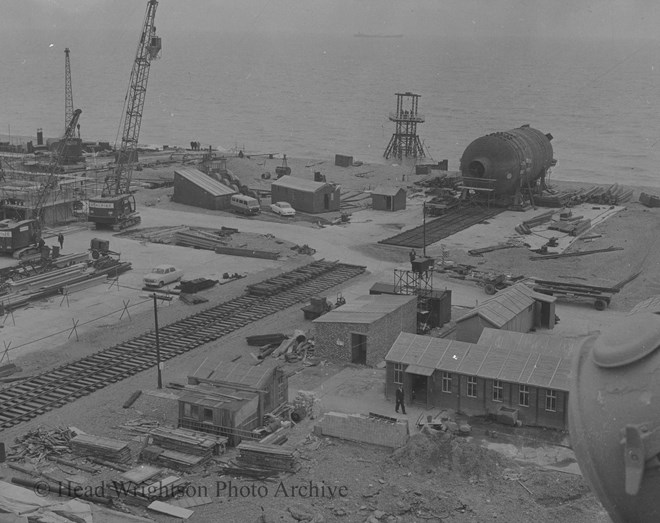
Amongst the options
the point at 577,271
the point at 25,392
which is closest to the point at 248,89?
the point at 577,271

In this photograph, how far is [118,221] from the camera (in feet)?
156

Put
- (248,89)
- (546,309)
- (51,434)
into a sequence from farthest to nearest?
1. (248,89)
2. (546,309)
3. (51,434)

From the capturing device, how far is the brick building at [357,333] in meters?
27.9

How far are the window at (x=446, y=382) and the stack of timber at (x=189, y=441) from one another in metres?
5.80

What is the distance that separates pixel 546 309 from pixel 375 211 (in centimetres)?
2251

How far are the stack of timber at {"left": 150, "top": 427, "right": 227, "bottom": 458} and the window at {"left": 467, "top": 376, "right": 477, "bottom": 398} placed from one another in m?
6.20

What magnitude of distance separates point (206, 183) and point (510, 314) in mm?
28658

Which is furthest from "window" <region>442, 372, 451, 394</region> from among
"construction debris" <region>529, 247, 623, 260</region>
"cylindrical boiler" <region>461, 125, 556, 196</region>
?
"cylindrical boiler" <region>461, 125, 556, 196</region>

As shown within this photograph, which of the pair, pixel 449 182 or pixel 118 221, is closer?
pixel 118 221

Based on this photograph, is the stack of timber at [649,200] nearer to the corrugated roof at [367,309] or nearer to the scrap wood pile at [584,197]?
the scrap wood pile at [584,197]

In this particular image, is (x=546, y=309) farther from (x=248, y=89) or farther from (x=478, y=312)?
(x=248, y=89)

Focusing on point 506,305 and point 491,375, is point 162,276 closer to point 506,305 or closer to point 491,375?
point 506,305

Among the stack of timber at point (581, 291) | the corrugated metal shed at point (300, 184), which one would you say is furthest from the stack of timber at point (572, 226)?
the corrugated metal shed at point (300, 184)

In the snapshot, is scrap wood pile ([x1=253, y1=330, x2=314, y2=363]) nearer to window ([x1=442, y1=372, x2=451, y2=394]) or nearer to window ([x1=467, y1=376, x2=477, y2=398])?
window ([x1=442, y1=372, x2=451, y2=394])
